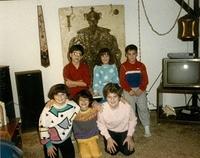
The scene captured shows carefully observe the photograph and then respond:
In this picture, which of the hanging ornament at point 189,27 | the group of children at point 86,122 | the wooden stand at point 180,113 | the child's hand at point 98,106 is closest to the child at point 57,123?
the group of children at point 86,122

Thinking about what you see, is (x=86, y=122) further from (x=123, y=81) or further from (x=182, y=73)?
(x=182, y=73)

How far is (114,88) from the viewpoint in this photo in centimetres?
288

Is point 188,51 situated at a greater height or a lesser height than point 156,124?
greater

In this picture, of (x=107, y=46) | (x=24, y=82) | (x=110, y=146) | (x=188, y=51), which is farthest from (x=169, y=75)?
(x=24, y=82)

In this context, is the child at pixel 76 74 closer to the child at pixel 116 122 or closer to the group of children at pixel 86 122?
the group of children at pixel 86 122

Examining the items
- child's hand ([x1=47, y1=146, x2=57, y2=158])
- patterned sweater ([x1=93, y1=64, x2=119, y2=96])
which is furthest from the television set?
child's hand ([x1=47, y1=146, x2=57, y2=158])

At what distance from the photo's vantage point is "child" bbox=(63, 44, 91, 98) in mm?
3613

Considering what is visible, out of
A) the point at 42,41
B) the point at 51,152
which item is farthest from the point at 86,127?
the point at 42,41

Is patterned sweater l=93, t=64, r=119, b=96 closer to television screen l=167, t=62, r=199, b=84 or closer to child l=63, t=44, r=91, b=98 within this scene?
child l=63, t=44, r=91, b=98

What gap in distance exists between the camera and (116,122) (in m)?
3.05

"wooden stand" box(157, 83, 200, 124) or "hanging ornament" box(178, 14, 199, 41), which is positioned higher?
"hanging ornament" box(178, 14, 199, 41)

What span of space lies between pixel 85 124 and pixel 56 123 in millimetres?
303

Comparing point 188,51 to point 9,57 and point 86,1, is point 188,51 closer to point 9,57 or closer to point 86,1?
point 86,1

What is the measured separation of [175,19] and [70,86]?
187 cm
